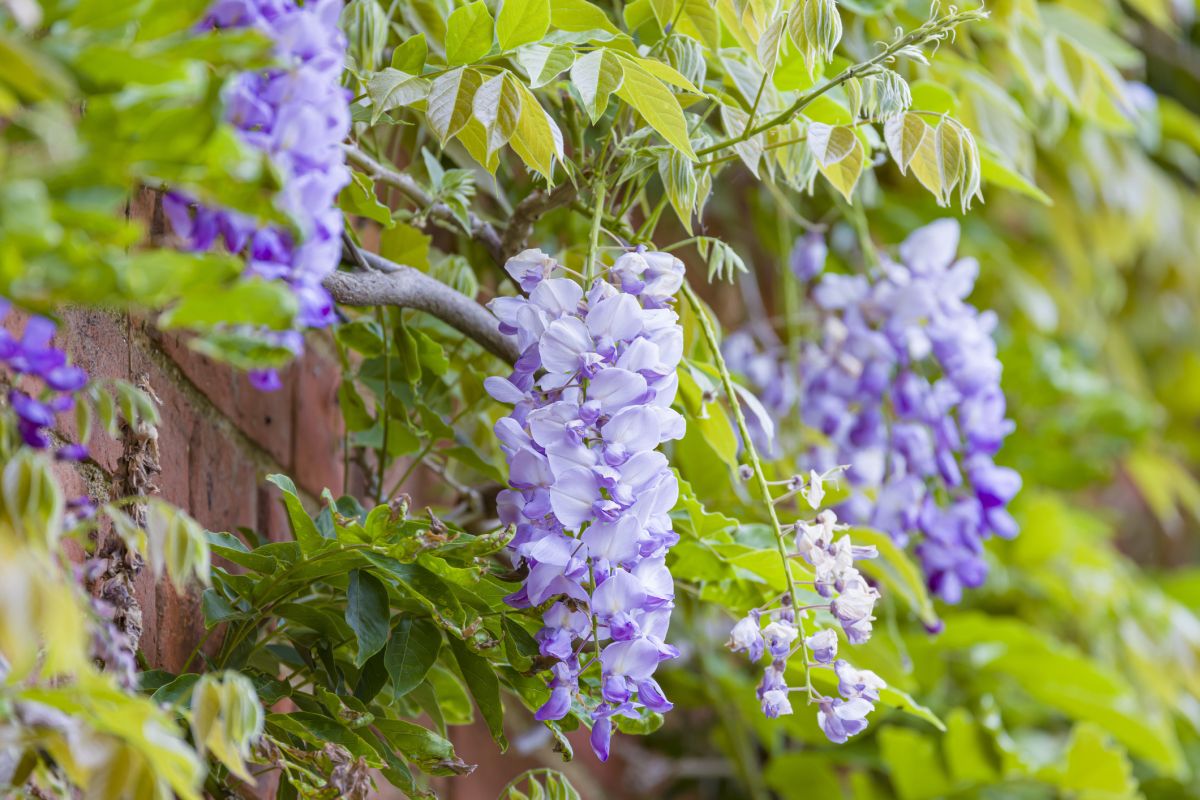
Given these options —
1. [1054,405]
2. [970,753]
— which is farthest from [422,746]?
[1054,405]

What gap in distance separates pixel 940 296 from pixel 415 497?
424 mm

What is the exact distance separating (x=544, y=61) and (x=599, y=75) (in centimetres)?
2

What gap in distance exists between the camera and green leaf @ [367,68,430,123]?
515mm

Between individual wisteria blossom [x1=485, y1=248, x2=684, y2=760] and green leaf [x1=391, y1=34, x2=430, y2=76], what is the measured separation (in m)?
0.13

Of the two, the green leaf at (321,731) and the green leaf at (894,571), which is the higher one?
the green leaf at (321,731)

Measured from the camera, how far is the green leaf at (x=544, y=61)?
50 cm

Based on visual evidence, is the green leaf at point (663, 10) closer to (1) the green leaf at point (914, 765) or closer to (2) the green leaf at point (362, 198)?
(2) the green leaf at point (362, 198)

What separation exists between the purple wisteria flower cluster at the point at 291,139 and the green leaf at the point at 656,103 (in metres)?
0.18

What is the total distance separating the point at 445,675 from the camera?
652 mm

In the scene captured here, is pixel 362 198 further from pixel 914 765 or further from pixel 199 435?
pixel 914 765

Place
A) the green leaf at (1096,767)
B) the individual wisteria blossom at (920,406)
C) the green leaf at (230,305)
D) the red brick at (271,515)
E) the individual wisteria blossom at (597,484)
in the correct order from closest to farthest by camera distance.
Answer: the green leaf at (230,305), the individual wisteria blossom at (597,484), the red brick at (271,515), the individual wisteria blossom at (920,406), the green leaf at (1096,767)

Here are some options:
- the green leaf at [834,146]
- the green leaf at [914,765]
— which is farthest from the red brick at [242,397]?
the green leaf at [914,765]

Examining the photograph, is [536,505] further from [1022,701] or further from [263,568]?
[1022,701]

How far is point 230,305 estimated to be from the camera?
0.30m
